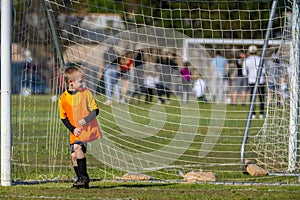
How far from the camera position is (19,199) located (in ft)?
24.1

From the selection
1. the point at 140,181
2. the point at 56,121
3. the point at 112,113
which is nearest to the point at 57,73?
the point at 56,121

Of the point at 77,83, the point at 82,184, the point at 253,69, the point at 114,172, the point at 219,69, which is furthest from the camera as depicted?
the point at 253,69

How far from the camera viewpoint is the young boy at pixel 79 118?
8.34m

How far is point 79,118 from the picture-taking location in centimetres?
848

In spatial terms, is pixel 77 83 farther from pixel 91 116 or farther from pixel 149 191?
pixel 149 191

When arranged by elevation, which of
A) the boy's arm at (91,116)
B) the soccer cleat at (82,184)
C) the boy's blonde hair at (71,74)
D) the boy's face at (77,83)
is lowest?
the soccer cleat at (82,184)

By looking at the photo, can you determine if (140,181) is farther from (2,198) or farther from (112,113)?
(112,113)

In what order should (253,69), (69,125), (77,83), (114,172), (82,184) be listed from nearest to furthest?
(82,184) < (69,125) < (77,83) < (114,172) < (253,69)

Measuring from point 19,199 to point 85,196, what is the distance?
2.27 feet

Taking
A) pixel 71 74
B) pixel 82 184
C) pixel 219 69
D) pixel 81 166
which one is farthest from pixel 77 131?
pixel 219 69

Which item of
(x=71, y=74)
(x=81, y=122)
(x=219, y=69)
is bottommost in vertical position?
(x=81, y=122)

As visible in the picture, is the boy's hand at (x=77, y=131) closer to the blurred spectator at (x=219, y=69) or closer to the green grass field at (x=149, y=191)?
the green grass field at (x=149, y=191)

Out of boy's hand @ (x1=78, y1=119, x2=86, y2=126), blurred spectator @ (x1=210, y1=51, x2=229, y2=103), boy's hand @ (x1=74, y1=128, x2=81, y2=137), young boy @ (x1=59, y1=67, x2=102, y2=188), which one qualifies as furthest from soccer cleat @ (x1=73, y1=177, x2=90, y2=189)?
blurred spectator @ (x1=210, y1=51, x2=229, y2=103)

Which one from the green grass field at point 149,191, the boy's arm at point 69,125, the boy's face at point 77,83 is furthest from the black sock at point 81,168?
the boy's face at point 77,83
